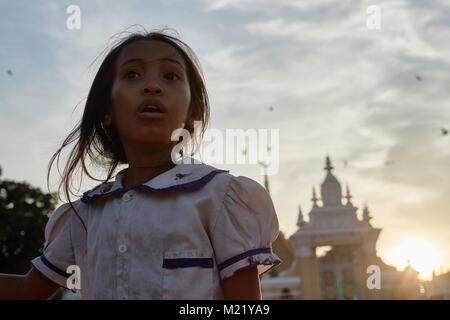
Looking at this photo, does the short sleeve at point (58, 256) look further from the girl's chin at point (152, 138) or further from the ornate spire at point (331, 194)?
the ornate spire at point (331, 194)

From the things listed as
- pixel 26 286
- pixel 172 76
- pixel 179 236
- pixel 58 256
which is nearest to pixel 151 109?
pixel 172 76

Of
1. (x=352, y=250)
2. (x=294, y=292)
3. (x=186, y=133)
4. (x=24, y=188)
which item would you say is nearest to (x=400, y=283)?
(x=352, y=250)

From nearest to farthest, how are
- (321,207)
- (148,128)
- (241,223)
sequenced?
1. (241,223)
2. (148,128)
3. (321,207)

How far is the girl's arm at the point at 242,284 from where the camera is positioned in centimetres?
145

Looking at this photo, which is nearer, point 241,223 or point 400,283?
point 241,223

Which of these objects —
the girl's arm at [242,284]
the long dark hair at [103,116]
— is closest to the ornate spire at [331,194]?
the long dark hair at [103,116]

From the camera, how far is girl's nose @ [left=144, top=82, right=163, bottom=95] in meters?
1.66

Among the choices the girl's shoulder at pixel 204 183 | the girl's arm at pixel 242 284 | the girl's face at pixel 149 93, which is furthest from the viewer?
Answer: the girl's face at pixel 149 93

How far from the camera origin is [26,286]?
1707mm

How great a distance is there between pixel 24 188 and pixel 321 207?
13.2 metres

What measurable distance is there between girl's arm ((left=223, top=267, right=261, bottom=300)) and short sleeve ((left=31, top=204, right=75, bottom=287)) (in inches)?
19.8

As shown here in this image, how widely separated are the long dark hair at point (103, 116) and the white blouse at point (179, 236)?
254 mm

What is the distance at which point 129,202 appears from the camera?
1611 mm
